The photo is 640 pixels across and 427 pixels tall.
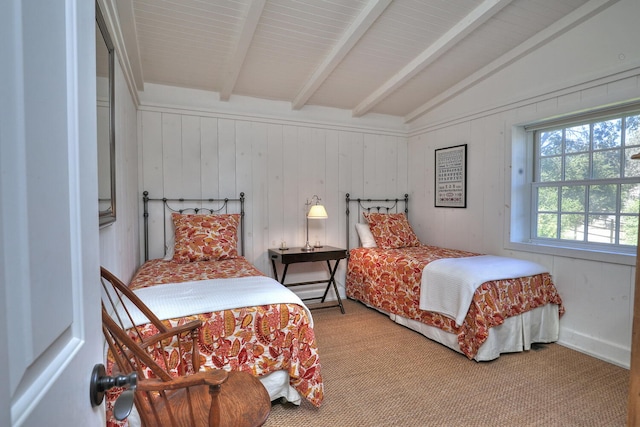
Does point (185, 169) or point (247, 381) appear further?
point (185, 169)

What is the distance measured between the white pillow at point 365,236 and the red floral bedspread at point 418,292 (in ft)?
0.45

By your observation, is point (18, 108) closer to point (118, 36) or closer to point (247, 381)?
point (247, 381)

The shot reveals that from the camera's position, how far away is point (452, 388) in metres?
2.12

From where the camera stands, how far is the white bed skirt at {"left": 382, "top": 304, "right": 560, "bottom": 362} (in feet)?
8.14

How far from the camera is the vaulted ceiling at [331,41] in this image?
2383mm

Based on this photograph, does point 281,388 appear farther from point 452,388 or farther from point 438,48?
point 438,48

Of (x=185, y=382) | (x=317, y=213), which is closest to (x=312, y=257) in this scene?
(x=317, y=213)

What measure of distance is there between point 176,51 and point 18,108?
287 centimetres

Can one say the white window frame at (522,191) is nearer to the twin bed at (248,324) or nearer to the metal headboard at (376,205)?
the metal headboard at (376,205)

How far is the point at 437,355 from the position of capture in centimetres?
259

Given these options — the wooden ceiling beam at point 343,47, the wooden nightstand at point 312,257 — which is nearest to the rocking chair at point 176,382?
the wooden nightstand at point 312,257

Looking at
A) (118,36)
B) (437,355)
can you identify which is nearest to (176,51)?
(118,36)

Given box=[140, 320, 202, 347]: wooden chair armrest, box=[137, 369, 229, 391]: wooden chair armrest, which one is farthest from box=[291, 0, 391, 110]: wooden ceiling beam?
box=[137, 369, 229, 391]: wooden chair armrest

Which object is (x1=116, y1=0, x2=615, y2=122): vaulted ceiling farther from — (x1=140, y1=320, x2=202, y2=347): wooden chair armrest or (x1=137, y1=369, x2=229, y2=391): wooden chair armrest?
(x1=137, y1=369, x2=229, y2=391): wooden chair armrest
